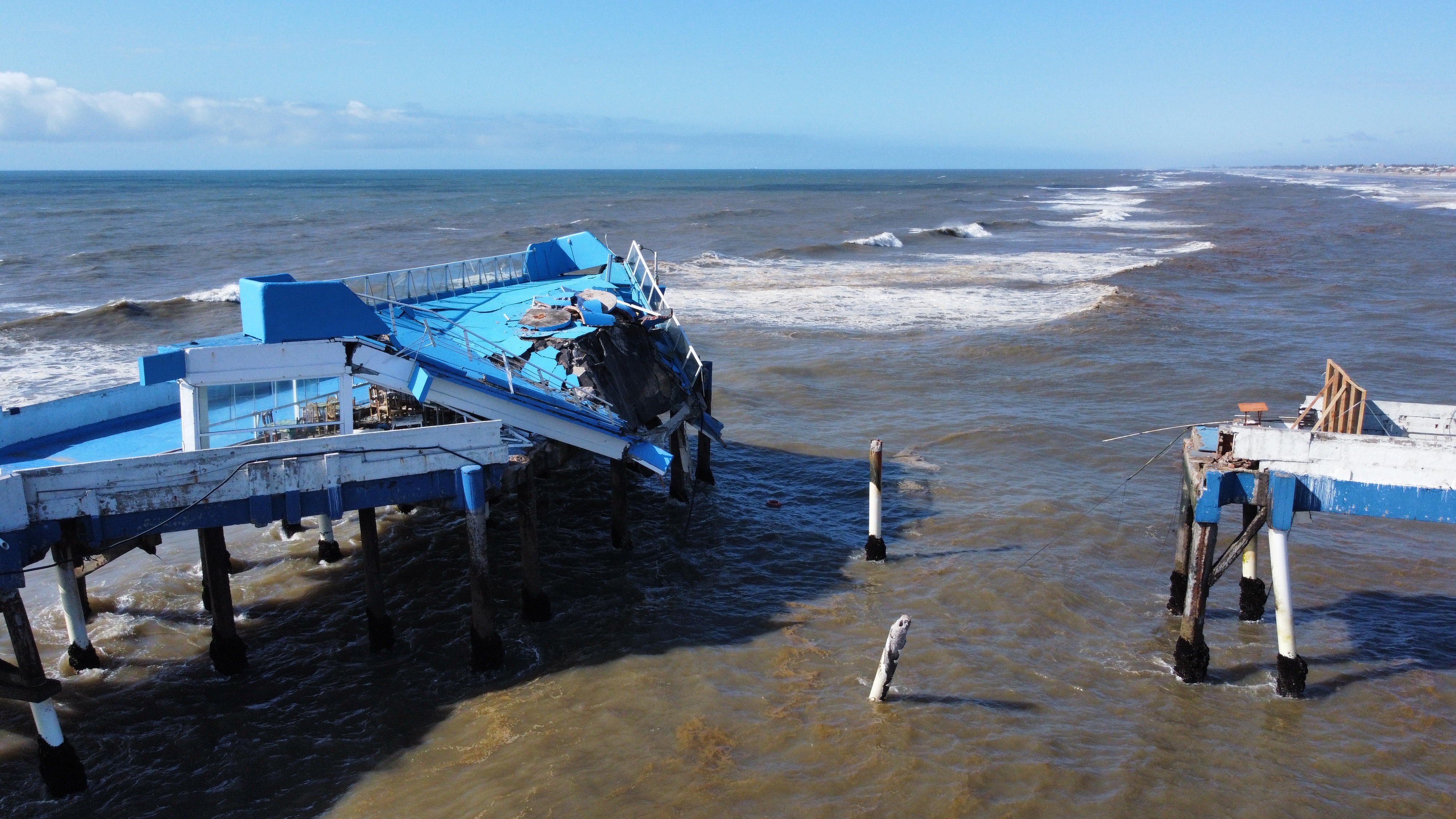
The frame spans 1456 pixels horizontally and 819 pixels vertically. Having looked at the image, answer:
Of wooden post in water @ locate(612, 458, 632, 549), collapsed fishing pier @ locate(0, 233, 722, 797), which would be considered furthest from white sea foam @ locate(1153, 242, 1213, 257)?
collapsed fishing pier @ locate(0, 233, 722, 797)

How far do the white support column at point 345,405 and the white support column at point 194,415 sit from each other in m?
1.76

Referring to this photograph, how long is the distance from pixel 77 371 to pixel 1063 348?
35.3 meters

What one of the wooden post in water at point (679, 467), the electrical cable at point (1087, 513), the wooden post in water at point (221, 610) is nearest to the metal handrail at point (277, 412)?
the wooden post in water at point (221, 610)

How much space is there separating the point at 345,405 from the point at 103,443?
4.16 m

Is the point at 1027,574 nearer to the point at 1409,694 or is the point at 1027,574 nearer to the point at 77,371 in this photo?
the point at 1409,694

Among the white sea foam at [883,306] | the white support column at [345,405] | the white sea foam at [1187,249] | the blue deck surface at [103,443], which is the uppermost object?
the white sea foam at [1187,249]

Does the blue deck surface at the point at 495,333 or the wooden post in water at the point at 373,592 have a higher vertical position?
the blue deck surface at the point at 495,333

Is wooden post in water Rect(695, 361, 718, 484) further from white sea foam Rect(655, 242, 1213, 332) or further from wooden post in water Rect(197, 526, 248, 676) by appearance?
white sea foam Rect(655, 242, 1213, 332)

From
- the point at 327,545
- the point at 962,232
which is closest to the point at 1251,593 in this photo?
the point at 327,545

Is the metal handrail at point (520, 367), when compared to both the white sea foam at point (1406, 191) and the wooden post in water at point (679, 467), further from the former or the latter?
the white sea foam at point (1406, 191)

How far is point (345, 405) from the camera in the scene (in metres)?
14.1

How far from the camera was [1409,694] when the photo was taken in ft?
48.2

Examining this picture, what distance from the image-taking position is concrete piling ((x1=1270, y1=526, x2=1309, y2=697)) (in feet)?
44.5

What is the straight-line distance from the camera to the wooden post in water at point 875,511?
1800 cm
